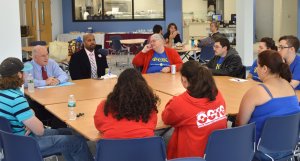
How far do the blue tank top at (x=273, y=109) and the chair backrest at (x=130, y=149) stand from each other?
94cm

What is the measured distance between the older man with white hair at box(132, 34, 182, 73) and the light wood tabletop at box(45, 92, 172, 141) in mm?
1662

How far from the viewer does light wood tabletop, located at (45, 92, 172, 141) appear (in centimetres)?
296

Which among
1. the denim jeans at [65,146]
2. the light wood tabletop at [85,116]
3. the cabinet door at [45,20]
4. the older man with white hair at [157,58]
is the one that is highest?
the cabinet door at [45,20]

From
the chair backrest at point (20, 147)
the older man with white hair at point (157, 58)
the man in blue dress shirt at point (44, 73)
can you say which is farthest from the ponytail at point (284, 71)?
the older man with white hair at point (157, 58)

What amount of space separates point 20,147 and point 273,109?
1804mm

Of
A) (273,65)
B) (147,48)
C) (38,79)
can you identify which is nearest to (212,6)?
(147,48)

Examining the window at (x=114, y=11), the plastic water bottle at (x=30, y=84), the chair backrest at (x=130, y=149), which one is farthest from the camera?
the window at (x=114, y=11)

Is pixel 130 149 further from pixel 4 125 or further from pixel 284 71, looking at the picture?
pixel 284 71

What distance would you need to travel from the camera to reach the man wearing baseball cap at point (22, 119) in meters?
3.12

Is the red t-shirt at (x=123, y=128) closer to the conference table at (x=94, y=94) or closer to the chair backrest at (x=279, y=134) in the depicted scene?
the conference table at (x=94, y=94)

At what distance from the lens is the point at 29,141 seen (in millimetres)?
2688

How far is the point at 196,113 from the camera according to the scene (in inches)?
111

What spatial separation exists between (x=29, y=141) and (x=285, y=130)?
5.84 feet

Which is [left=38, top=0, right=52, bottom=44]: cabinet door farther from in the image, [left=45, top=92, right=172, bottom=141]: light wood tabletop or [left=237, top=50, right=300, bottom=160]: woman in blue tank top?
[left=237, top=50, right=300, bottom=160]: woman in blue tank top
